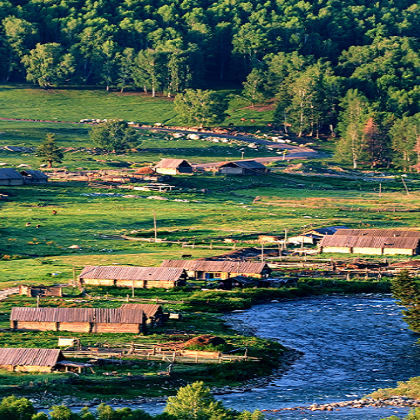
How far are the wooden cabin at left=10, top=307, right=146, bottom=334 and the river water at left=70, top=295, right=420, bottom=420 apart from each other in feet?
33.0

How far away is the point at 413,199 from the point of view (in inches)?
5802

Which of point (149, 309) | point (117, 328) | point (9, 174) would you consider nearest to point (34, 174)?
point (9, 174)

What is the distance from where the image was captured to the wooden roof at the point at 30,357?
55344 millimetres

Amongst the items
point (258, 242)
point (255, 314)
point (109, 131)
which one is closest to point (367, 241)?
point (258, 242)

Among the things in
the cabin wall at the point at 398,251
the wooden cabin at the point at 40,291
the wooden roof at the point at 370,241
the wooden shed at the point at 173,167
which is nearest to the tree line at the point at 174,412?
the wooden cabin at the point at 40,291

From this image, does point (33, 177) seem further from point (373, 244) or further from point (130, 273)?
point (130, 273)

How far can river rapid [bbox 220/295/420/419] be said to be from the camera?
55125 millimetres

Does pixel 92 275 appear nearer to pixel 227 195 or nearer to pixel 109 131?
pixel 227 195

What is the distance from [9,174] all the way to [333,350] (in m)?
84.3

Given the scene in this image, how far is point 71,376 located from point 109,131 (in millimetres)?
128082

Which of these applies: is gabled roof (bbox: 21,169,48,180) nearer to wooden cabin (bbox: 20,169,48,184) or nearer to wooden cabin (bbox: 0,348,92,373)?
wooden cabin (bbox: 20,169,48,184)

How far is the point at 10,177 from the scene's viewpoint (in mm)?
140000

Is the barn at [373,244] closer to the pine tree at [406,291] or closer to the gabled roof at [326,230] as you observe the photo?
the gabled roof at [326,230]

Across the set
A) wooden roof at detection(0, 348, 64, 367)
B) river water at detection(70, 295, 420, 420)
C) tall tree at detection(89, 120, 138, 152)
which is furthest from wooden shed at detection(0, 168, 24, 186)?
wooden roof at detection(0, 348, 64, 367)
